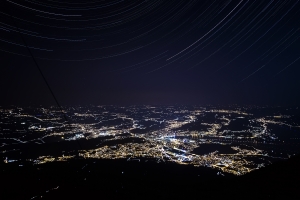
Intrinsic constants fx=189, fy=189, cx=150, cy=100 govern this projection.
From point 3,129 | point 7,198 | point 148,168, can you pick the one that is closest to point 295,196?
point 7,198

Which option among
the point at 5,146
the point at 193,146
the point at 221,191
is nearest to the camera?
the point at 221,191

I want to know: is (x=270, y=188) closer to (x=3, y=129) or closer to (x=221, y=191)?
(x=221, y=191)

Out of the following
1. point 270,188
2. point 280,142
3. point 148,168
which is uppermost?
point 270,188

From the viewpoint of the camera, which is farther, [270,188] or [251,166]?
[251,166]

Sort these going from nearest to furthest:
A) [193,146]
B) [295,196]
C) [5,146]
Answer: [295,196] → [5,146] → [193,146]

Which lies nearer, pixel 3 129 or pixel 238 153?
pixel 238 153

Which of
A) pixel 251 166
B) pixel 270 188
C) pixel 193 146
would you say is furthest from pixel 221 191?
pixel 193 146

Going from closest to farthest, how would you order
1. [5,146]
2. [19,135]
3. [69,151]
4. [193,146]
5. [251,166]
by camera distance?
[251,166]
[69,151]
[5,146]
[193,146]
[19,135]

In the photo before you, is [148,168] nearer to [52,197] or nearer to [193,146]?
[52,197]

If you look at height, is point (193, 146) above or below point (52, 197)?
below
